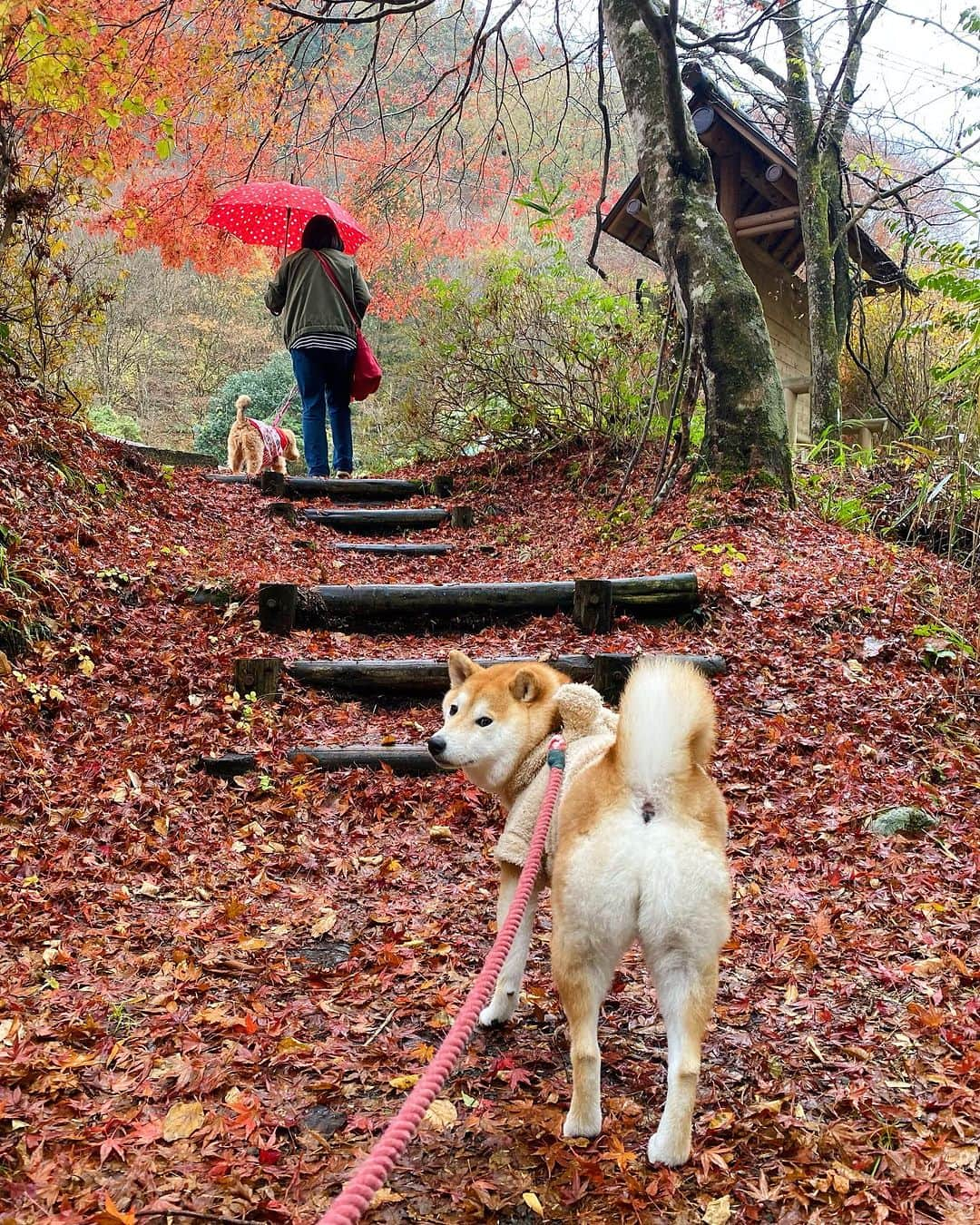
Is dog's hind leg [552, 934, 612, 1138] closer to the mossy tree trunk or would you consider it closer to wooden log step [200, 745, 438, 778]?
wooden log step [200, 745, 438, 778]

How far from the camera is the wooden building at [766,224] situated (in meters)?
10.9

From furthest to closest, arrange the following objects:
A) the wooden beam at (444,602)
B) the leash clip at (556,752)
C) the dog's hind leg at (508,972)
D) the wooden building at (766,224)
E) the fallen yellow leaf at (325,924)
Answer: the wooden building at (766,224), the wooden beam at (444,602), the fallen yellow leaf at (325,924), the dog's hind leg at (508,972), the leash clip at (556,752)

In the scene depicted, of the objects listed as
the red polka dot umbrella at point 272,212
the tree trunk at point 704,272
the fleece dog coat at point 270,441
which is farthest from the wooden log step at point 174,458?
the tree trunk at point 704,272

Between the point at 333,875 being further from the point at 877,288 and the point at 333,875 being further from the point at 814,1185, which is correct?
the point at 877,288

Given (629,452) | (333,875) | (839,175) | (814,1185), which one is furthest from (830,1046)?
(839,175)

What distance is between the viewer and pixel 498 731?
237 centimetres

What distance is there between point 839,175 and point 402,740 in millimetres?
9920

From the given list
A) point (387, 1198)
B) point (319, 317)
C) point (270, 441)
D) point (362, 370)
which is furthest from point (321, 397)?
point (387, 1198)

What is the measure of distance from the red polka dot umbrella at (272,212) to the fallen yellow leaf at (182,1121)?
8.05m

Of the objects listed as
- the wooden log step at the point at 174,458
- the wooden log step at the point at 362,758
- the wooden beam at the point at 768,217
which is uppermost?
the wooden beam at the point at 768,217

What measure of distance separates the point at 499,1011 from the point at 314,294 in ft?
24.7

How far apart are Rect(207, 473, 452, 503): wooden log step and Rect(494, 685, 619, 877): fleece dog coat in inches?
241

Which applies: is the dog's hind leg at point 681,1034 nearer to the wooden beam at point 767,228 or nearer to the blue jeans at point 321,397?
the blue jeans at point 321,397

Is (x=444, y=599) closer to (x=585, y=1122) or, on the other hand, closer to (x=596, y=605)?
(x=596, y=605)
